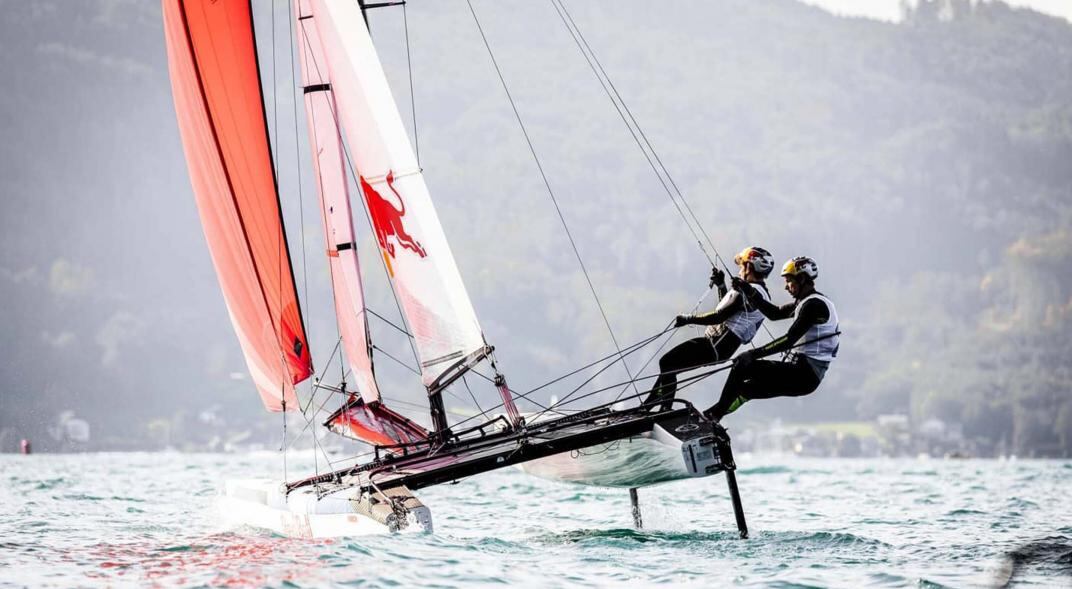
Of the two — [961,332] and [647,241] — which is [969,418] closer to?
[961,332]

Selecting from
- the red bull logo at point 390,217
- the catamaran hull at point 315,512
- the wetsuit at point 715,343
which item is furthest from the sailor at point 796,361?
the red bull logo at point 390,217

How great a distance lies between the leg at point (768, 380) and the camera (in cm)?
1082

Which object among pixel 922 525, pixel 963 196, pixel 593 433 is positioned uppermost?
pixel 963 196

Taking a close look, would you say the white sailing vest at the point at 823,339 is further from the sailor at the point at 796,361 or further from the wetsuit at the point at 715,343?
the wetsuit at the point at 715,343

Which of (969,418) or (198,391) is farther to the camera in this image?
(198,391)

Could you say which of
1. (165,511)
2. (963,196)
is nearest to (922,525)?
(165,511)

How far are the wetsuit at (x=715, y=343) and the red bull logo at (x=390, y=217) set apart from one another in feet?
7.94

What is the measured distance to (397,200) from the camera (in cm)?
1200

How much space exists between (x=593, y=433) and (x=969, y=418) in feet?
369

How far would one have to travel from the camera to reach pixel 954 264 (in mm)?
173875

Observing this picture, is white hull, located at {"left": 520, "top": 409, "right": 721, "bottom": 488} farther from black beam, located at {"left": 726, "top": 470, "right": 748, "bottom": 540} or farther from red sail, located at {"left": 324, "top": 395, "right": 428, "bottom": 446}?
red sail, located at {"left": 324, "top": 395, "right": 428, "bottom": 446}

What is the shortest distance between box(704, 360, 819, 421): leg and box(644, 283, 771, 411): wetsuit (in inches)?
17.4

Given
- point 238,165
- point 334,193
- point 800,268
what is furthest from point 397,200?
point 800,268

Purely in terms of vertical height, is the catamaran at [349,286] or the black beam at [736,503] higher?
the catamaran at [349,286]
